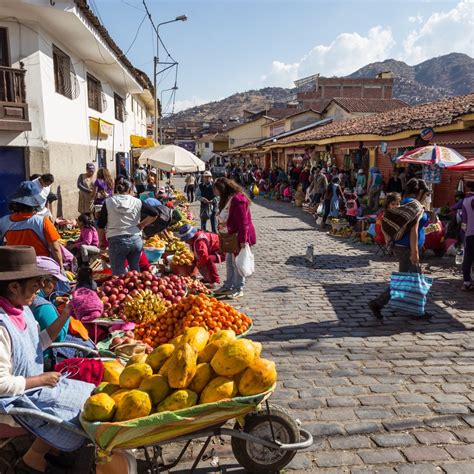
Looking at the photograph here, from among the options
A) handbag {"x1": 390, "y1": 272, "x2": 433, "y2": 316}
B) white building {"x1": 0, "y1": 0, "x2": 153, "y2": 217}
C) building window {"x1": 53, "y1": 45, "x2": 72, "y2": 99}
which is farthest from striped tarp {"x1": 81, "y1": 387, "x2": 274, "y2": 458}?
building window {"x1": 53, "y1": 45, "x2": 72, "y2": 99}

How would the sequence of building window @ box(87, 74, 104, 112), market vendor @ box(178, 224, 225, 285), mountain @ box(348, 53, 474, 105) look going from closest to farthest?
market vendor @ box(178, 224, 225, 285)
building window @ box(87, 74, 104, 112)
mountain @ box(348, 53, 474, 105)

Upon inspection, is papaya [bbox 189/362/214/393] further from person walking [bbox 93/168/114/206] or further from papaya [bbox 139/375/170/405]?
person walking [bbox 93/168/114/206]

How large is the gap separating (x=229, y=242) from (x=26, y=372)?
433 cm

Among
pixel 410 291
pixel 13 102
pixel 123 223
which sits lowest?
pixel 410 291

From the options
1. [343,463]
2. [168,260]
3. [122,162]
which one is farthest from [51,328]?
[122,162]

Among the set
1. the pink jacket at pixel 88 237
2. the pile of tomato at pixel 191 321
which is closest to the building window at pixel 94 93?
the pink jacket at pixel 88 237

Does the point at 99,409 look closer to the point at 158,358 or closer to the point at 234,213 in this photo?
the point at 158,358

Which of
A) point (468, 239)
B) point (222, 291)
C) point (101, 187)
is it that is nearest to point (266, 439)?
point (222, 291)

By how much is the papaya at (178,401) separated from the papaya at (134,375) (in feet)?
0.75

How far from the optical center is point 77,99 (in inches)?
545

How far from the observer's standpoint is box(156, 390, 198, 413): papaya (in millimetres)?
2686

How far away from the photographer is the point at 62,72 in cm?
1259

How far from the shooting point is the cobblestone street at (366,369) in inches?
132

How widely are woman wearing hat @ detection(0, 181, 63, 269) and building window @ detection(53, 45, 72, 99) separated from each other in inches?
315
